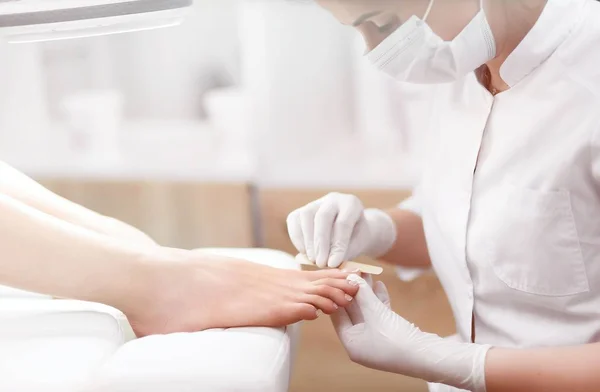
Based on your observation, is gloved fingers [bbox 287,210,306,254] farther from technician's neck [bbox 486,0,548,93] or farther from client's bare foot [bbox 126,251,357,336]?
technician's neck [bbox 486,0,548,93]

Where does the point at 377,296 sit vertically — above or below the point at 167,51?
below

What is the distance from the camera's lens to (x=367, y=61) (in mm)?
897

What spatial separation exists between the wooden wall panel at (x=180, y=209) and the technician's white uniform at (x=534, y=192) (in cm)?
29

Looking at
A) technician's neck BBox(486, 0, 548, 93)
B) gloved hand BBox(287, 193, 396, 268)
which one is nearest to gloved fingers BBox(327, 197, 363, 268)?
gloved hand BBox(287, 193, 396, 268)

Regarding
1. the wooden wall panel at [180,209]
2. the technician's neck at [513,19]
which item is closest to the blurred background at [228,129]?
the wooden wall panel at [180,209]

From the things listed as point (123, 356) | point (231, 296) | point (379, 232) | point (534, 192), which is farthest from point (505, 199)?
point (123, 356)

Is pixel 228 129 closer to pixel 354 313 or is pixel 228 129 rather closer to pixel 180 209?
pixel 180 209

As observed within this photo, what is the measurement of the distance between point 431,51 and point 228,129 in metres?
0.30

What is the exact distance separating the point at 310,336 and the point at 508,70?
432 mm

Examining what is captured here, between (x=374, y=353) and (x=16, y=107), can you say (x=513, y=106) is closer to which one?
(x=374, y=353)

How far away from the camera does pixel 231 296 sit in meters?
0.87

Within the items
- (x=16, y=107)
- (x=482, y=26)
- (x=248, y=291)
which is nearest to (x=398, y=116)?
(x=482, y=26)

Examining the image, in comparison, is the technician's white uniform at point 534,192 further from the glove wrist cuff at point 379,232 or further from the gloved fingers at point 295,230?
the gloved fingers at point 295,230

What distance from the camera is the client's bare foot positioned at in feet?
2.77
